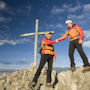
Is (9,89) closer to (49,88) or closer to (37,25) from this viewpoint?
(49,88)

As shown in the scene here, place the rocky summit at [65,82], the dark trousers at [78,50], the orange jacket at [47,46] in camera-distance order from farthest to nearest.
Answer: the orange jacket at [47,46]
the dark trousers at [78,50]
the rocky summit at [65,82]

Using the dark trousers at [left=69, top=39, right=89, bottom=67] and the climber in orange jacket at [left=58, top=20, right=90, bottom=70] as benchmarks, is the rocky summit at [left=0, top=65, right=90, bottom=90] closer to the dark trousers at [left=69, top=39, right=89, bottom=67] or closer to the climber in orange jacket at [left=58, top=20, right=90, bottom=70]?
the climber in orange jacket at [left=58, top=20, right=90, bottom=70]

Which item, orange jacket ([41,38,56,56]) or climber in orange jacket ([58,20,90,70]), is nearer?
climber in orange jacket ([58,20,90,70])

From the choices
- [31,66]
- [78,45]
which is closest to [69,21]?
[78,45]

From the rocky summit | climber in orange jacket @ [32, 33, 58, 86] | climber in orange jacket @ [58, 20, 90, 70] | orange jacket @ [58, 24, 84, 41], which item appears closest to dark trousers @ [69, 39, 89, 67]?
climber in orange jacket @ [58, 20, 90, 70]

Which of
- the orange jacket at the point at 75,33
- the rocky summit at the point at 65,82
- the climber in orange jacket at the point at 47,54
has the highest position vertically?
the orange jacket at the point at 75,33

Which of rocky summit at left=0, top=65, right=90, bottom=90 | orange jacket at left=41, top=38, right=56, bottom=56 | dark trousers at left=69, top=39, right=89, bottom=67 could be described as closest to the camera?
rocky summit at left=0, top=65, right=90, bottom=90

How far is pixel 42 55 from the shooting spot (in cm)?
907

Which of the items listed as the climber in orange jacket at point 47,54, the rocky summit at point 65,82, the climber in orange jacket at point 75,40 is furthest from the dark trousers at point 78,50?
the climber in orange jacket at point 47,54

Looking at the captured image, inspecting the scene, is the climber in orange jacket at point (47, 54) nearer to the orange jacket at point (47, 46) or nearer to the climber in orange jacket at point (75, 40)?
the orange jacket at point (47, 46)

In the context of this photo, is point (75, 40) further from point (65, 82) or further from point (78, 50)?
point (65, 82)

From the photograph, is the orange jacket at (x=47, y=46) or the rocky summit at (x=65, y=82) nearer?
the rocky summit at (x=65, y=82)

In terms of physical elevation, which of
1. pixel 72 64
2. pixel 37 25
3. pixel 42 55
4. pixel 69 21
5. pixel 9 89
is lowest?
pixel 9 89

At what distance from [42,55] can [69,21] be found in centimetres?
303
